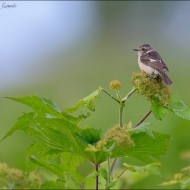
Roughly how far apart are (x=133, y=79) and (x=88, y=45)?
18.2 meters

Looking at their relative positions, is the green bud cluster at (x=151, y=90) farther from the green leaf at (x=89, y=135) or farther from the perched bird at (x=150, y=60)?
the perched bird at (x=150, y=60)

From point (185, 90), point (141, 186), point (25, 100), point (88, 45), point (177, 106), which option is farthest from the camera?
point (88, 45)

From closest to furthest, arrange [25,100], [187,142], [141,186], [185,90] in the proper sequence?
[25,100] < [141,186] < [187,142] < [185,90]

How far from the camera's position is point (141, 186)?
26.1 ft

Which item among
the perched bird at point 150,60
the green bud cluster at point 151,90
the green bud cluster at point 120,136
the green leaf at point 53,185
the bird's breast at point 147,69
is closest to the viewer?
the green bud cluster at point 120,136

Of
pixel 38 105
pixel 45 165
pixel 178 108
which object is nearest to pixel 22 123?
pixel 38 105

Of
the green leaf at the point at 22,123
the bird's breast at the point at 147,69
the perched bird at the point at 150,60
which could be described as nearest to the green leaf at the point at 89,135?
the green leaf at the point at 22,123

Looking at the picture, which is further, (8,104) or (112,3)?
(112,3)

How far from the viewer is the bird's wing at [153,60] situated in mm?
6618

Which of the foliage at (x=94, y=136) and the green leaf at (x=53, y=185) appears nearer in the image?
the foliage at (x=94, y=136)

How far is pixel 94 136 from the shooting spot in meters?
3.95

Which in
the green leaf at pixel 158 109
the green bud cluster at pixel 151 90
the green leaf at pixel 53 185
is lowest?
the green leaf at pixel 53 185

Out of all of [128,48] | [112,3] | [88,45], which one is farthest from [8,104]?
[112,3]

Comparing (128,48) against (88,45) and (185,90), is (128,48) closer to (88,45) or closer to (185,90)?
(88,45)
